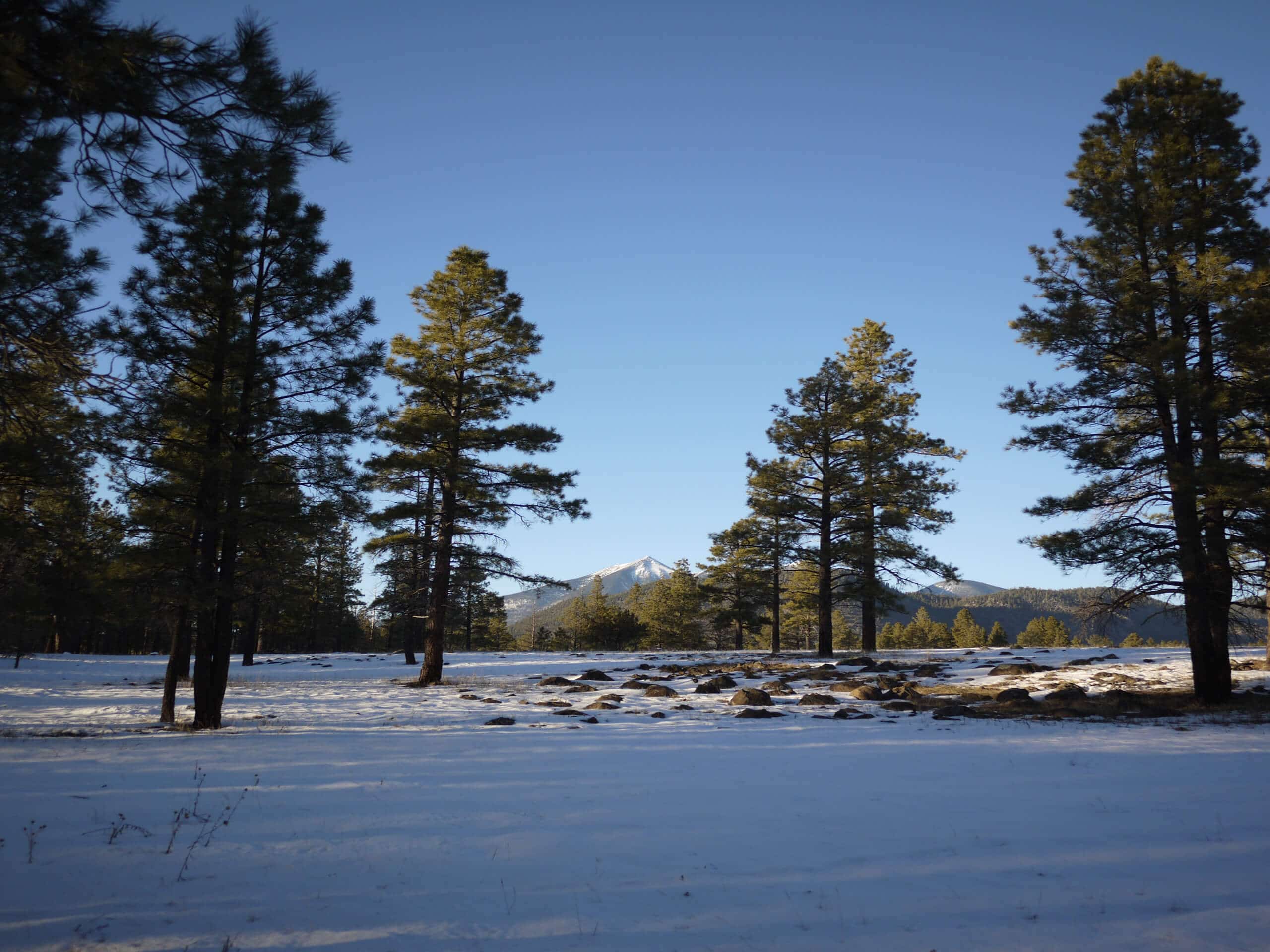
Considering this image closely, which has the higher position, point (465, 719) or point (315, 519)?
point (315, 519)

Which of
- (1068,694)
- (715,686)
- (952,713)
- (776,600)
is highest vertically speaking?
(776,600)

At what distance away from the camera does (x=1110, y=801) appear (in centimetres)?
711

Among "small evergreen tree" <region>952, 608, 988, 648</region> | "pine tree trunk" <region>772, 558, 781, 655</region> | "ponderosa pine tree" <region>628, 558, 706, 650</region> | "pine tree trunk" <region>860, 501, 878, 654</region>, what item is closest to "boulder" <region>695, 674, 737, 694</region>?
"pine tree trunk" <region>860, 501, 878, 654</region>

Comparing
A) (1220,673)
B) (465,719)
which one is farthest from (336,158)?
(1220,673)

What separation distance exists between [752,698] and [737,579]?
21.2 metres

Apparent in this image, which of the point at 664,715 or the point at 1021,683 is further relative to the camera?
the point at 1021,683

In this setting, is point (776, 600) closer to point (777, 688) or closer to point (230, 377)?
point (777, 688)

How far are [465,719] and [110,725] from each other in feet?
23.4

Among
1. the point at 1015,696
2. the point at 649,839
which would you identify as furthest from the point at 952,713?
the point at 649,839

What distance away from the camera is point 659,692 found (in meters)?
17.3

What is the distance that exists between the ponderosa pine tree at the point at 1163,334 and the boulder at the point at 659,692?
9.11 m

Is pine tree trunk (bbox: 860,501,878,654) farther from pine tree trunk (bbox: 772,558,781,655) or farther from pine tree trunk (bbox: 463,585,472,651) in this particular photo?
pine tree trunk (bbox: 463,585,472,651)

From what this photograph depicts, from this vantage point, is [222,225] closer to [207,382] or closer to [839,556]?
[207,382]

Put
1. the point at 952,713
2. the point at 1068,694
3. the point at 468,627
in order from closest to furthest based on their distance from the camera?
the point at 952,713 < the point at 1068,694 < the point at 468,627
